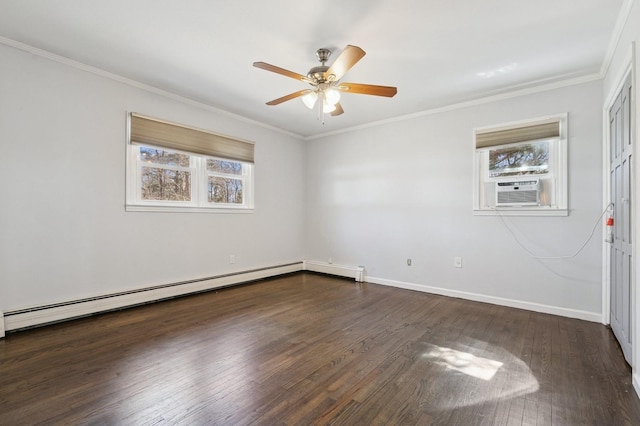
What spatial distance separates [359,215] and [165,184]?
9.61 feet

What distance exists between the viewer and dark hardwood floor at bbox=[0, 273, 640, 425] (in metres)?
1.60

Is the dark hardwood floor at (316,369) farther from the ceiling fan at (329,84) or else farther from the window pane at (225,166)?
the ceiling fan at (329,84)

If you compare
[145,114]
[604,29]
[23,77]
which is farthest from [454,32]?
[23,77]

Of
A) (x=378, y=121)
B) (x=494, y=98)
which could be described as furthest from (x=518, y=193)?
(x=378, y=121)

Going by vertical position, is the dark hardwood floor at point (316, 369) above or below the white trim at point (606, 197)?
below

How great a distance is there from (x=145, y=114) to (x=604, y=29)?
4521 mm

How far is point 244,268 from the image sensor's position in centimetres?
462

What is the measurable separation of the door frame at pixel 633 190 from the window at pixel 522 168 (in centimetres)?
33

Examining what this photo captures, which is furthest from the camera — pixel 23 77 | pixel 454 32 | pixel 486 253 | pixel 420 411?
pixel 486 253

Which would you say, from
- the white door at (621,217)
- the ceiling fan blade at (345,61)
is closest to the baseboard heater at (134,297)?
the white door at (621,217)

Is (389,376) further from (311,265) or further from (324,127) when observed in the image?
(324,127)

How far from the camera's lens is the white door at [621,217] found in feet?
7.02

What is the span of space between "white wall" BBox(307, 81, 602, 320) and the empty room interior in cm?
3

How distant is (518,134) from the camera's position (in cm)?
346
